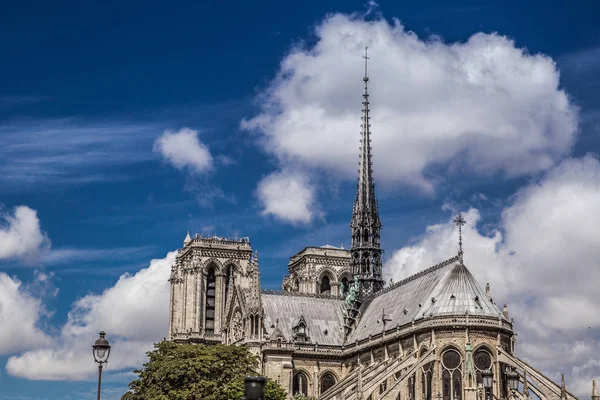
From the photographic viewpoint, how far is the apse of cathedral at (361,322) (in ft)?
279

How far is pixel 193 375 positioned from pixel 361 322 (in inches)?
1257

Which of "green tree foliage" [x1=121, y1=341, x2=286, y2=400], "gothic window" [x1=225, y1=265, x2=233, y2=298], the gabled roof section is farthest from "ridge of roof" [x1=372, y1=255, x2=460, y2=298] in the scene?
"gothic window" [x1=225, y1=265, x2=233, y2=298]

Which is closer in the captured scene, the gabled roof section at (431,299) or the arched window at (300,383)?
the gabled roof section at (431,299)

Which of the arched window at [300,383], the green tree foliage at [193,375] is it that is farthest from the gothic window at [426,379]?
the arched window at [300,383]

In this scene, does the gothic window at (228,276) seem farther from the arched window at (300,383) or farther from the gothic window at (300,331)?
the arched window at (300,383)

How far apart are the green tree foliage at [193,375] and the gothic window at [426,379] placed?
40.9ft

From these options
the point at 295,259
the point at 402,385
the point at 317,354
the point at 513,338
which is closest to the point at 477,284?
the point at 513,338

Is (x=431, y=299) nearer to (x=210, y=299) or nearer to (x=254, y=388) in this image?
(x=210, y=299)

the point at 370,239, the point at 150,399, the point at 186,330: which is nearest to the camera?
the point at 150,399

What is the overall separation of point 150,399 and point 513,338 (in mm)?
34500

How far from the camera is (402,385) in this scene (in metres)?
86.9

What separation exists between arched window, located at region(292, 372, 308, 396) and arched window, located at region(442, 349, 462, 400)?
2129cm

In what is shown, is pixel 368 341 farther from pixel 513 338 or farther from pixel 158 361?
pixel 158 361

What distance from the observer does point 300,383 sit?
103 meters
